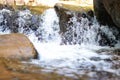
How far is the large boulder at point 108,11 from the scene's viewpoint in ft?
21.8

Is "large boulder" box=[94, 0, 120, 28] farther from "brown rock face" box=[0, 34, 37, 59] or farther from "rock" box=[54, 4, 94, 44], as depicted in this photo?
"brown rock face" box=[0, 34, 37, 59]

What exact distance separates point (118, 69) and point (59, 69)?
1047 millimetres

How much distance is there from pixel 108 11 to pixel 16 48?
3.04 metres

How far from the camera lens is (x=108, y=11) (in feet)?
23.5

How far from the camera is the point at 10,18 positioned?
8984mm

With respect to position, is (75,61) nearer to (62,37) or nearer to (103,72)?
(103,72)

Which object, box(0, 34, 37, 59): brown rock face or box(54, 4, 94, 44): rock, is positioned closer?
box(0, 34, 37, 59): brown rock face

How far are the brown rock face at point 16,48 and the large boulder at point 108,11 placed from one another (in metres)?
2.47

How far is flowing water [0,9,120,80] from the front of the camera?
4352 mm

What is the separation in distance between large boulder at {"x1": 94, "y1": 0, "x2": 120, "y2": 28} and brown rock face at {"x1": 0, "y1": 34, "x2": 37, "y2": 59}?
2468 millimetres

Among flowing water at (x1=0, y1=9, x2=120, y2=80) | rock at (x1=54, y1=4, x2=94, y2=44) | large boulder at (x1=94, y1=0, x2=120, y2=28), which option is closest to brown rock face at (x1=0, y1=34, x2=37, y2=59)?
flowing water at (x1=0, y1=9, x2=120, y2=80)

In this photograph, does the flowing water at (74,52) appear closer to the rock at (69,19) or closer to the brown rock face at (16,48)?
the rock at (69,19)

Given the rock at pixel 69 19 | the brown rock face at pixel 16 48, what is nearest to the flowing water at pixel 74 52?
the rock at pixel 69 19

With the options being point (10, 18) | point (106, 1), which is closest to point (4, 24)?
point (10, 18)
